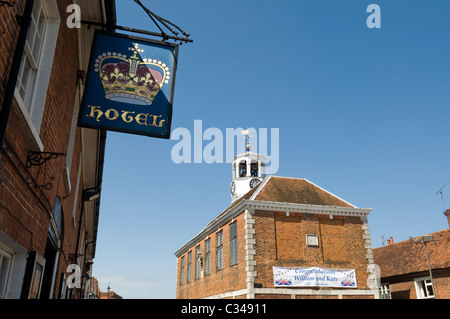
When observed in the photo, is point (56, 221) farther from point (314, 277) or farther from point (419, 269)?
point (419, 269)

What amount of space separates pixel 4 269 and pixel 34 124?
1.56 metres

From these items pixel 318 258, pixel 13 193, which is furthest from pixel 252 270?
pixel 13 193

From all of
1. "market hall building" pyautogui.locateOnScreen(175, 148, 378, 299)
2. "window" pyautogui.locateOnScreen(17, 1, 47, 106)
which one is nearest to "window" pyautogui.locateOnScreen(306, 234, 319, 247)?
"market hall building" pyautogui.locateOnScreen(175, 148, 378, 299)

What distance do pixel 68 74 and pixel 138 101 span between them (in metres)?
1.67

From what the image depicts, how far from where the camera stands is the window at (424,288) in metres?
26.6

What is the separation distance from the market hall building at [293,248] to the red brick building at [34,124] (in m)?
16.6

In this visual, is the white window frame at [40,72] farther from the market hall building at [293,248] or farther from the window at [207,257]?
the window at [207,257]

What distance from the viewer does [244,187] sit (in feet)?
117

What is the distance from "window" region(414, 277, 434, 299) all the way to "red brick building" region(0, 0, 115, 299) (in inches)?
1103

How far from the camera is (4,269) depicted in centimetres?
373

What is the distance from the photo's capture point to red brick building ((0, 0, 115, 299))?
3.11 metres

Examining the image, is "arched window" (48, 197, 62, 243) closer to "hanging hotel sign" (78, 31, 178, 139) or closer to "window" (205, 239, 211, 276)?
"hanging hotel sign" (78, 31, 178, 139)

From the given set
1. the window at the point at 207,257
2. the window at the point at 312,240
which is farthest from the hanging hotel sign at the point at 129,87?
the window at the point at 207,257

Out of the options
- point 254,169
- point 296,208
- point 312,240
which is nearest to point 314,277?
point 312,240
